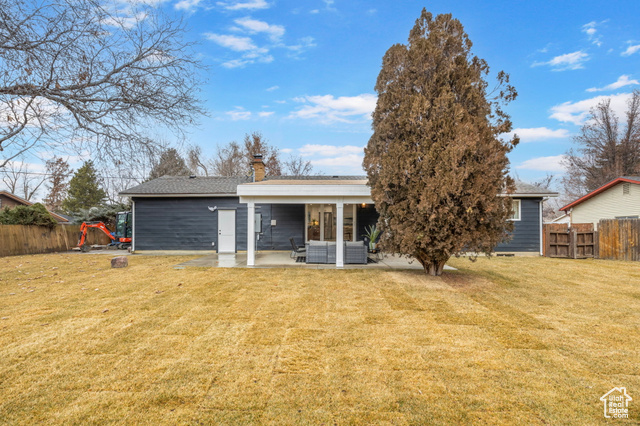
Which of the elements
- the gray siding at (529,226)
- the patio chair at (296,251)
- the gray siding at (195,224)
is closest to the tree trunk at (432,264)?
the patio chair at (296,251)

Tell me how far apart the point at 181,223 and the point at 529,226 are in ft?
50.2

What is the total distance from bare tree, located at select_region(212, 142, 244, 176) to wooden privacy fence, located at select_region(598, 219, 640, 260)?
22.9m

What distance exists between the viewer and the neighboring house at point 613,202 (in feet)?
41.8

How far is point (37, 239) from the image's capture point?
13461mm

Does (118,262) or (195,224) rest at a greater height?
(195,224)

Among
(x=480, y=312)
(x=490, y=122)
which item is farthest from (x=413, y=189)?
(x=480, y=312)

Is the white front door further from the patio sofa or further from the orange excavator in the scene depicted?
the orange excavator

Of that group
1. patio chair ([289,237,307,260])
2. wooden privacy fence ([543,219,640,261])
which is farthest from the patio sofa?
wooden privacy fence ([543,219,640,261])

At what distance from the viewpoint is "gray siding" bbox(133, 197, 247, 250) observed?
514 inches

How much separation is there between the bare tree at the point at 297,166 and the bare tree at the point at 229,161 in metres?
3.98

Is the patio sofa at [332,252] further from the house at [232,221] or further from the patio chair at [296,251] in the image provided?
the house at [232,221]

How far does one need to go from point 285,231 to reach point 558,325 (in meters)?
10.1

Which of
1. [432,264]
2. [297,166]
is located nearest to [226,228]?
[432,264]

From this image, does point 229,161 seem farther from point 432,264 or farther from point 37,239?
point 432,264
